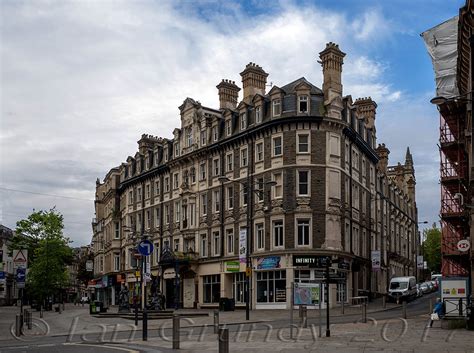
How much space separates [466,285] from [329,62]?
81.2 ft

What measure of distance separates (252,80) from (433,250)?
68870 mm

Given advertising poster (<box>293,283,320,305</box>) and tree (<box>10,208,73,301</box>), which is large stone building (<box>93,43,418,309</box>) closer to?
tree (<box>10,208,73,301</box>)

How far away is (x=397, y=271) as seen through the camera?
75.9 m

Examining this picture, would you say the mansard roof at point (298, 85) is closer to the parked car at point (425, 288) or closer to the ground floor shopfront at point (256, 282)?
the ground floor shopfront at point (256, 282)

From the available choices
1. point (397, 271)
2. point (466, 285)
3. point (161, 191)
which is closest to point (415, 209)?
point (397, 271)

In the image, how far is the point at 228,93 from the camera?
6316 cm

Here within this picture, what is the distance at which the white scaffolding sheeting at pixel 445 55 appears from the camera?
40062 mm

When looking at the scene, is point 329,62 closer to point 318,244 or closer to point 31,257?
point 318,244

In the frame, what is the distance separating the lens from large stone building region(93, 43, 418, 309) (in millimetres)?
48688

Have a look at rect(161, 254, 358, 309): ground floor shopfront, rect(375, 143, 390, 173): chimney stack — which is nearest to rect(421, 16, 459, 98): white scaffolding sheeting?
rect(161, 254, 358, 309): ground floor shopfront

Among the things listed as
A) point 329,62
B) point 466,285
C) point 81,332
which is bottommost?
point 81,332

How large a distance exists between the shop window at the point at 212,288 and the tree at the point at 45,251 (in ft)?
62.6

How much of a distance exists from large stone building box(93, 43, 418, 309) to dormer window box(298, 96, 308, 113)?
82 mm

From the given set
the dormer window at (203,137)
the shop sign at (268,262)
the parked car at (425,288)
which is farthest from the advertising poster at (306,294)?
the parked car at (425,288)
